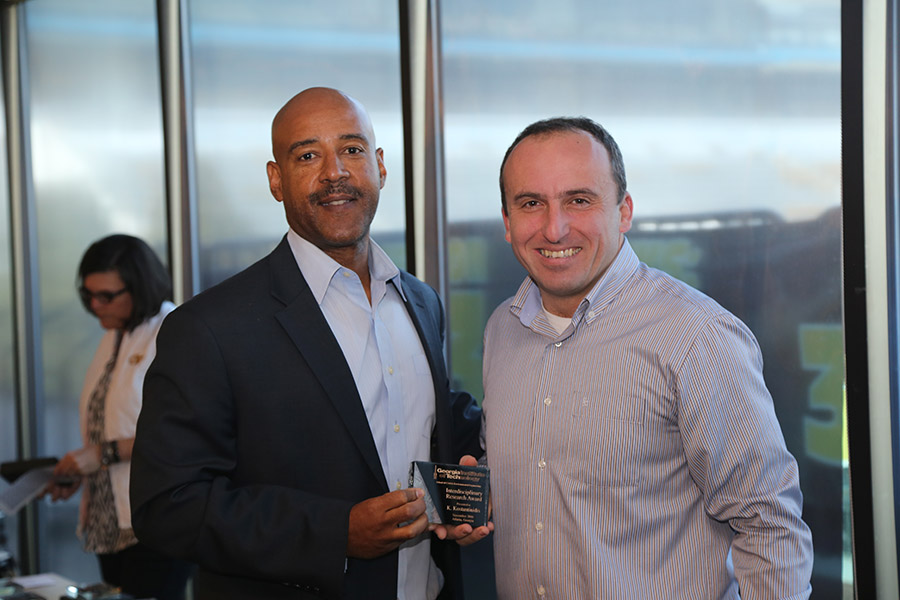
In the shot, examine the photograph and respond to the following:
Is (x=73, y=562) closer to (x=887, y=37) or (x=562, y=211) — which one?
(x=562, y=211)

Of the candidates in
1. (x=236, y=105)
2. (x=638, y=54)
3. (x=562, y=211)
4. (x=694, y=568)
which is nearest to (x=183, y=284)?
(x=236, y=105)

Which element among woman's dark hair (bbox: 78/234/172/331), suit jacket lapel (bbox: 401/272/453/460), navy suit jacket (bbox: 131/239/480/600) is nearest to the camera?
navy suit jacket (bbox: 131/239/480/600)

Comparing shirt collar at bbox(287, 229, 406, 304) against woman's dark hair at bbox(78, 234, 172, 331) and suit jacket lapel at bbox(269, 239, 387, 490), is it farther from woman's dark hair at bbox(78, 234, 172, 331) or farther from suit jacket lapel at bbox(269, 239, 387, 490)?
woman's dark hair at bbox(78, 234, 172, 331)

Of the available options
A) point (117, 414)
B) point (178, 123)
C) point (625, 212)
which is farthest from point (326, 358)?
point (178, 123)

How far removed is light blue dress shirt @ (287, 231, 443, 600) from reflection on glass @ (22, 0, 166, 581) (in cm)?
271

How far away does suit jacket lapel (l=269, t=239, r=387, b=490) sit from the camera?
1829 mm

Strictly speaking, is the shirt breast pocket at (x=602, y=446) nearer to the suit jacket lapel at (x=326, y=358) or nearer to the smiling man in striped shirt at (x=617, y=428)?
the smiling man in striped shirt at (x=617, y=428)

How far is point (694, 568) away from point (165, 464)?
1097 millimetres

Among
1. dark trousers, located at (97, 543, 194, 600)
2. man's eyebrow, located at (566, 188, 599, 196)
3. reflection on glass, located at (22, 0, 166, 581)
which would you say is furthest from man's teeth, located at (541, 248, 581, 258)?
Result: reflection on glass, located at (22, 0, 166, 581)

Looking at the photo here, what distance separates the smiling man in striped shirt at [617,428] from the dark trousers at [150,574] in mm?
1752

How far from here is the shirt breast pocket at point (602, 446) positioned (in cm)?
167

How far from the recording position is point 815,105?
7.84 feet

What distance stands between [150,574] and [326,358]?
177cm

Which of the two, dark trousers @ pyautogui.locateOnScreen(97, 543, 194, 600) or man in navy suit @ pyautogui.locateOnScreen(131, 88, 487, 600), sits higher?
man in navy suit @ pyautogui.locateOnScreen(131, 88, 487, 600)
